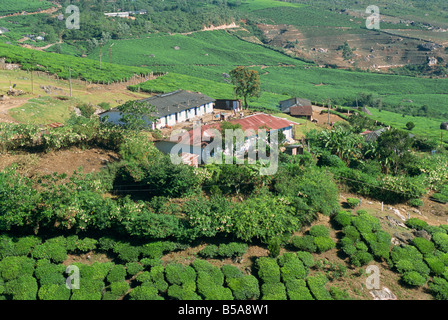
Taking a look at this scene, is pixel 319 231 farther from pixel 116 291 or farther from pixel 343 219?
pixel 116 291

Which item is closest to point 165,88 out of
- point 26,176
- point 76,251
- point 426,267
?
point 26,176

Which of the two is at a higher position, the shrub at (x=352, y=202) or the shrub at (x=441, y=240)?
the shrub at (x=352, y=202)

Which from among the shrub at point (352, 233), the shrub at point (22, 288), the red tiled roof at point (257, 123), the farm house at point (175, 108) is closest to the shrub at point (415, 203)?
the shrub at point (352, 233)

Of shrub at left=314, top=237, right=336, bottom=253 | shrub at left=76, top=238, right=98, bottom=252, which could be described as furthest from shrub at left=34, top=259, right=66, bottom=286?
shrub at left=314, top=237, right=336, bottom=253

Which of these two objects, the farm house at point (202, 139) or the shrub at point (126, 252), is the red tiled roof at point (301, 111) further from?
the shrub at point (126, 252)

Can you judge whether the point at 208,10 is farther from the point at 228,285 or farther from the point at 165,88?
the point at 228,285

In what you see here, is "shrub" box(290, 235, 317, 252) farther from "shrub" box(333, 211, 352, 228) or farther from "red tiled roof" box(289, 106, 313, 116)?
"red tiled roof" box(289, 106, 313, 116)
